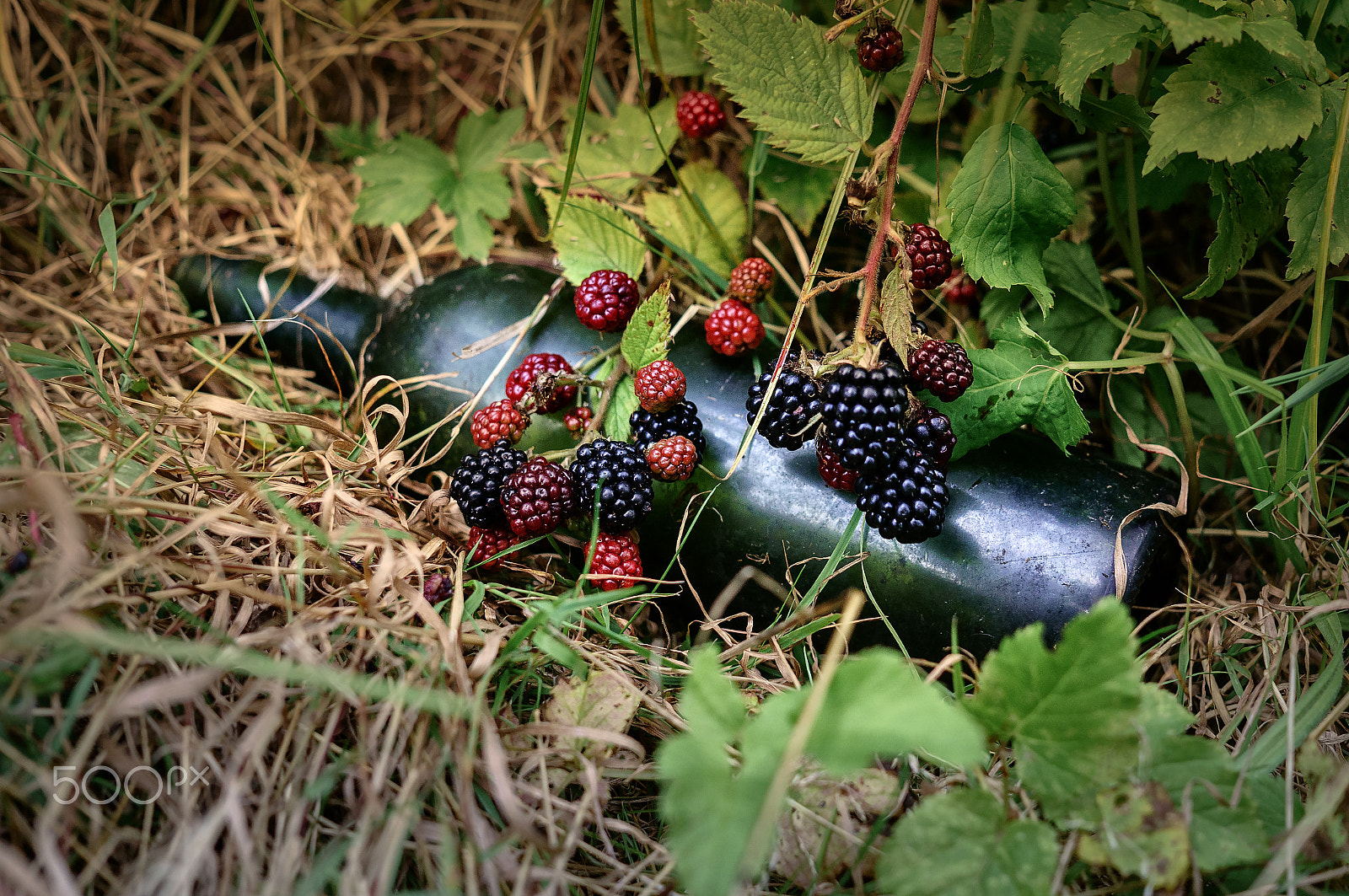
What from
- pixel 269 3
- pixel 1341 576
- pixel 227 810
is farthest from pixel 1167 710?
pixel 269 3

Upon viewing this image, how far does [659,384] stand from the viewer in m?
1.11

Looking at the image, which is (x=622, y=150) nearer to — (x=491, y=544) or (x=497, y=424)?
(x=497, y=424)

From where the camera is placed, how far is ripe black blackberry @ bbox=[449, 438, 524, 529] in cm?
111

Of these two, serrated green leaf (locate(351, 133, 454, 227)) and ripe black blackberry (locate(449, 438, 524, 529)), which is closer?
ripe black blackberry (locate(449, 438, 524, 529))

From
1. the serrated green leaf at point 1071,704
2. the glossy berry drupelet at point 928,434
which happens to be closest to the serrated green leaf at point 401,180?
the glossy berry drupelet at point 928,434

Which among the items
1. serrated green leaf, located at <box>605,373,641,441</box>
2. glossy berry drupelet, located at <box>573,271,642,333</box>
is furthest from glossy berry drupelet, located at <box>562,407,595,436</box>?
glossy berry drupelet, located at <box>573,271,642,333</box>

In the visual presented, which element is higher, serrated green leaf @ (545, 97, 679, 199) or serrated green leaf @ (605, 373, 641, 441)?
serrated green leaf @ (545, 97, 679, 199)

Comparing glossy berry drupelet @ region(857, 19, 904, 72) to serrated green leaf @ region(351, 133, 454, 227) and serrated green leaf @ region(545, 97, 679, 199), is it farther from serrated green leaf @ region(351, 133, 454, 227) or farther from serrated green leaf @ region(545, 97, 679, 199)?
serrated green leaf @ region(351, 133, 454, 227)

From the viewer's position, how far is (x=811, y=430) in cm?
111

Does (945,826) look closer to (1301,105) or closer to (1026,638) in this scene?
(1026,638)

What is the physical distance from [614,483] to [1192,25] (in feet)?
2.92

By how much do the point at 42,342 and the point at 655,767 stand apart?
1365mm

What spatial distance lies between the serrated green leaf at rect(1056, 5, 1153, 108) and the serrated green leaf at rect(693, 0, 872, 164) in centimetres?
25

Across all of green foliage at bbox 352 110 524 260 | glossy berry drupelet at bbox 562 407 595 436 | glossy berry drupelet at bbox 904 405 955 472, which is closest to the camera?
glossy berry drupelet at bbox 904 405 955 472
